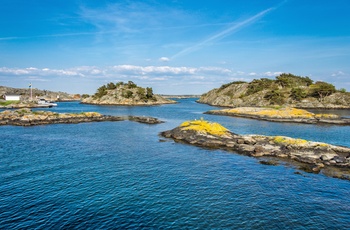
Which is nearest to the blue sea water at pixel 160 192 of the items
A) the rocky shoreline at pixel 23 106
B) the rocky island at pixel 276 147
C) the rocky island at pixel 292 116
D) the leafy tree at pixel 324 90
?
the rocky island at pixel 276 147

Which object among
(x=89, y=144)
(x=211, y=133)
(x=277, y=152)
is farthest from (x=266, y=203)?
(x=89, y=144)

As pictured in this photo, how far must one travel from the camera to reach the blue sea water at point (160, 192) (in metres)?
23.3

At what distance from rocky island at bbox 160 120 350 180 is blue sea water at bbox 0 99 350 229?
4471 mm

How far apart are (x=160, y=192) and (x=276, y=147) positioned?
30786mm

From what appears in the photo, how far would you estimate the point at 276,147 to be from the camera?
167 ft

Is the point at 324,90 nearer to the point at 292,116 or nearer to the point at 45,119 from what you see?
the point at 292,116

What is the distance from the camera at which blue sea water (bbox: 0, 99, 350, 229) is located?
76.6 feet

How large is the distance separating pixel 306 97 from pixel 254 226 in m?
188

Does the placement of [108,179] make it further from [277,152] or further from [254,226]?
[277,152]

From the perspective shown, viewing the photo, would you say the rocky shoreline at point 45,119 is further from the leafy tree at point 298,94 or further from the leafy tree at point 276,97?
the leafy tree at point 298,94

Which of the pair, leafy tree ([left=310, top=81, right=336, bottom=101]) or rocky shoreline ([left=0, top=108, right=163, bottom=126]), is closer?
rocky shoreline ([left=0, top=108, right=163, bottom=126])

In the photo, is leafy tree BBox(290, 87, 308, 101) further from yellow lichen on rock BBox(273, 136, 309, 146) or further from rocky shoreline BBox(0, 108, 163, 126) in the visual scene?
yellow lichen on rock BBox(273, 136, 309, 146)

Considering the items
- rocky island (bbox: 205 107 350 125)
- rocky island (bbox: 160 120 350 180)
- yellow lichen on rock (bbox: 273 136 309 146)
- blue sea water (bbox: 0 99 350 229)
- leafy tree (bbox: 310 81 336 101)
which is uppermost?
leafy tree (bbox: 310 81 336 101)

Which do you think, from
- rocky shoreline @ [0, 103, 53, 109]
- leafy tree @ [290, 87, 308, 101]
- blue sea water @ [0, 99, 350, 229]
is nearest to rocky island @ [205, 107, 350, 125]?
blue sea water @ [0, 99, 350, 229]
